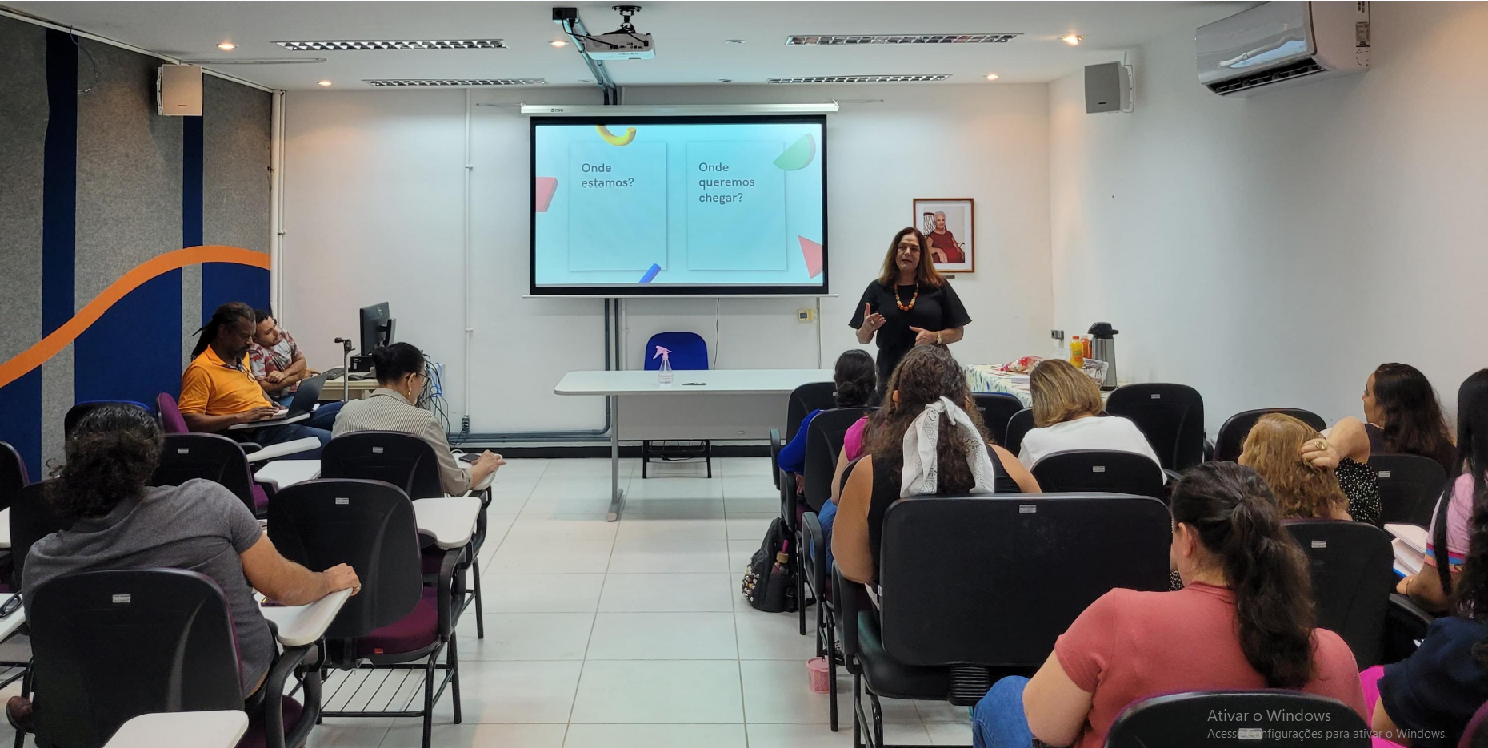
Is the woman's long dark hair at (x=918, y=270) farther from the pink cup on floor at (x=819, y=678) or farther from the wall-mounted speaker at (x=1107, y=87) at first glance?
the pink cup on floor at (x=819, y=678)

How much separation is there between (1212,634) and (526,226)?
258 inches

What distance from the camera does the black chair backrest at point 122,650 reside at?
1.88m

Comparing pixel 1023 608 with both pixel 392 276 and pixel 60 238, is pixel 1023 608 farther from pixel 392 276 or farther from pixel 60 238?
pixel 392 276

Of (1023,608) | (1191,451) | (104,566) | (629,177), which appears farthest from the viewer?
(629,177)

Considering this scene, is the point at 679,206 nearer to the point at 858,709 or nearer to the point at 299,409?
the point at 299,409

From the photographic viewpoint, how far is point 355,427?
3637 millimetres

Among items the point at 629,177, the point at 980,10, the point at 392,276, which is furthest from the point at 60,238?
the point at 980,10

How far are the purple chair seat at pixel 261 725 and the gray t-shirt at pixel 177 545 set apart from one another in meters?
0.12

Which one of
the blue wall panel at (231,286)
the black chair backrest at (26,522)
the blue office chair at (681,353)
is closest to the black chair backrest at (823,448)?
the black chair backrest at (26,522)

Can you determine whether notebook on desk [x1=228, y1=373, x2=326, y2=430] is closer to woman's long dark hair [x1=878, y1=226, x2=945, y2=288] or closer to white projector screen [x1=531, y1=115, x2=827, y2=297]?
white projector screen [x1=531, y1=115, x2=827, y2=297]

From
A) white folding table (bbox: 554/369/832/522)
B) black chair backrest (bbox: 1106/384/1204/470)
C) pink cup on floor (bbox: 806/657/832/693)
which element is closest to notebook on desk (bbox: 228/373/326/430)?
white folding table (bbox: 554/369/832/522)

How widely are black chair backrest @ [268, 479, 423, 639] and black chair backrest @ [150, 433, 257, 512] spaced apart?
0.75 meters

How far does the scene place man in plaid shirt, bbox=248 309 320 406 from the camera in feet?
19.8

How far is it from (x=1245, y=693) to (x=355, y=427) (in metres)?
3.01
